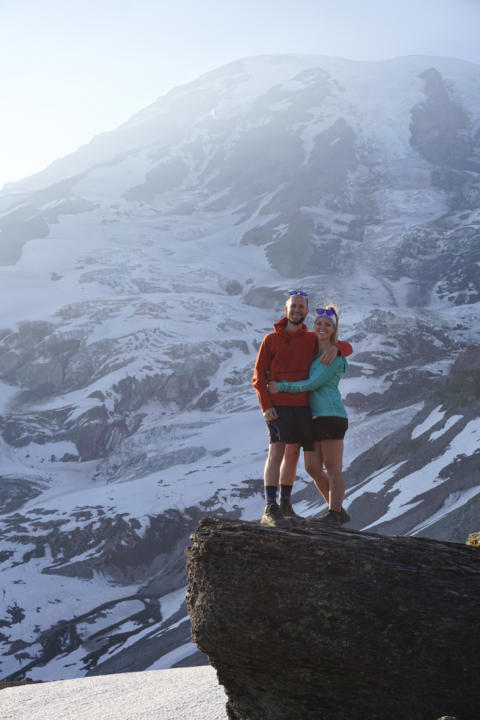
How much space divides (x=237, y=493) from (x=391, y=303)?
75651 millimetres

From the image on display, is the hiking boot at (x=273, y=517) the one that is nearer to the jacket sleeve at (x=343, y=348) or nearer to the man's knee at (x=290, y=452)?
the man's knee at (x=290, y=452)

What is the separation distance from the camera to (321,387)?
28.3ft

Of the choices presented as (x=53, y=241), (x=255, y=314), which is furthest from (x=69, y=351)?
(x=53, y=241)

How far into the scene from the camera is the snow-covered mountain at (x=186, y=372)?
5045 cm

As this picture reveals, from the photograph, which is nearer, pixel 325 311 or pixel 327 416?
pixel 327 416

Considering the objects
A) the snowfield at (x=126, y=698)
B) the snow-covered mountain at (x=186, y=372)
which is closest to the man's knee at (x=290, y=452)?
the snowfield at (x=126, y=698)

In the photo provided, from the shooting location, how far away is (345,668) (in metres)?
6.34

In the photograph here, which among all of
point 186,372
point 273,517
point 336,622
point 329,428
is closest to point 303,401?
point 329,428

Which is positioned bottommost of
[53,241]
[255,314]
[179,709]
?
[255,314]

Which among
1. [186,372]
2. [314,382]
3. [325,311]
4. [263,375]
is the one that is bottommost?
[186,372]

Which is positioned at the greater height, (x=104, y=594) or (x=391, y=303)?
(x=391, y=303)

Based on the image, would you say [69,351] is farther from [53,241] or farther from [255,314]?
[53,241]

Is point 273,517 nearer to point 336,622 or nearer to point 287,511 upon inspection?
point 287,511

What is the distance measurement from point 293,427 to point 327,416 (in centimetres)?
44
